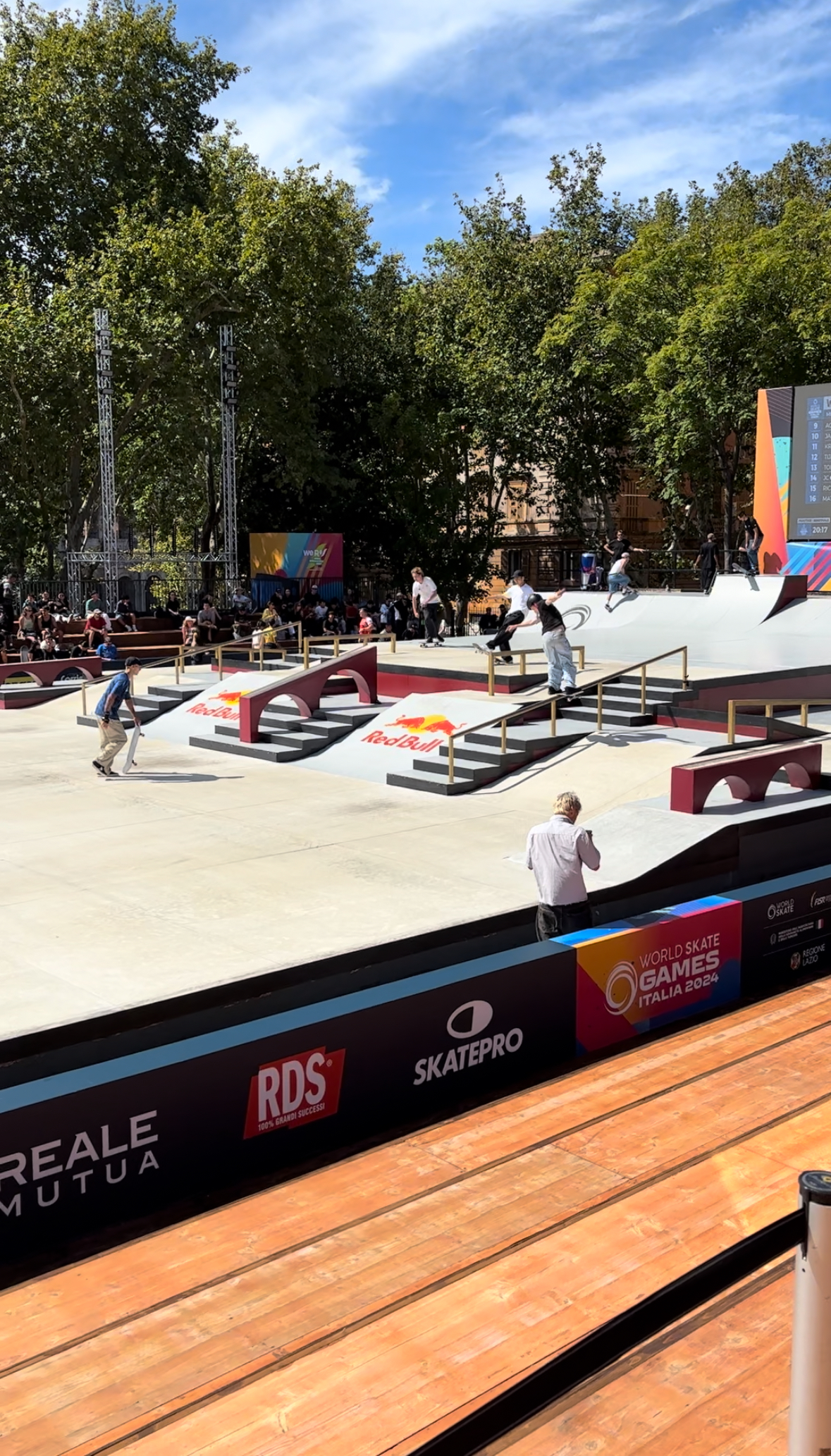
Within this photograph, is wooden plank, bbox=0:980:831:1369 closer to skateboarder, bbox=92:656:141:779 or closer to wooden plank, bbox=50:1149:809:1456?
wooden plank, bbox=50:1149:809:1456

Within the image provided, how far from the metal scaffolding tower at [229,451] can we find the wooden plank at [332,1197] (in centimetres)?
2693

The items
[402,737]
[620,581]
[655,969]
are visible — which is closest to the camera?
[655,969]

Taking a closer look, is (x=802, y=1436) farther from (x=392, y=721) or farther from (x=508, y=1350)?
(x=392, y=721)

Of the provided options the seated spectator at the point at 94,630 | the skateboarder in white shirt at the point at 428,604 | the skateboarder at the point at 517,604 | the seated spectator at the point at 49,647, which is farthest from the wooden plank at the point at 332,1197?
the seated spectator at the point at 49,647

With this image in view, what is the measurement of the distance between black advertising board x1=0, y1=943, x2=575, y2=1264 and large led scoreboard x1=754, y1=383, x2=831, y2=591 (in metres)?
20.2

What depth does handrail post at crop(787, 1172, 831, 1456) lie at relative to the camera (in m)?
2.87

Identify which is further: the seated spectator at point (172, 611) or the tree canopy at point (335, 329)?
the tree canopy at point (335, 329)

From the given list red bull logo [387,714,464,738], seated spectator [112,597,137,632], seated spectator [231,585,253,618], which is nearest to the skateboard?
red bull logo [387,714,464,738]

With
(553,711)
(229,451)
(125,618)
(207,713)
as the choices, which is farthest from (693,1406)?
(229,451)

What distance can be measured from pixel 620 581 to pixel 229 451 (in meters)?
14.0

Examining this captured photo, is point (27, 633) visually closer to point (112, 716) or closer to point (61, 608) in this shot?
point (61, 608)

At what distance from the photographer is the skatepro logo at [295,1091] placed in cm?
700

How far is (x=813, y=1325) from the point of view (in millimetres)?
2939

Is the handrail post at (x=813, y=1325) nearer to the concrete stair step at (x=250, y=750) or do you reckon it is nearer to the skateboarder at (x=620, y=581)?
the concrete stair step at (x=250, y=750)
